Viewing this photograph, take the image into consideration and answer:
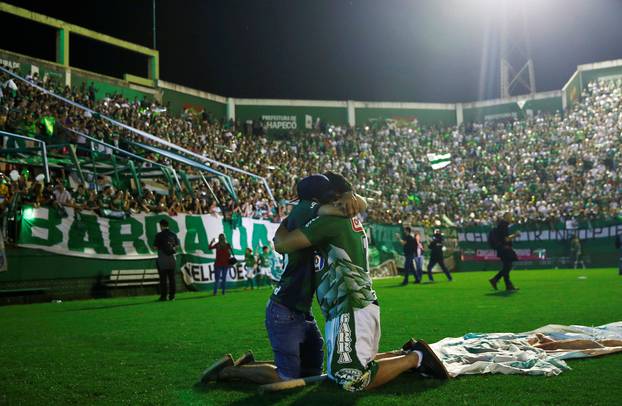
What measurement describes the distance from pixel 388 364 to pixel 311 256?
1.03m

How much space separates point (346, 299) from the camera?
4.29 m

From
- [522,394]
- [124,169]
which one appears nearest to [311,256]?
[522,394]

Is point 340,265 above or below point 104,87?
below

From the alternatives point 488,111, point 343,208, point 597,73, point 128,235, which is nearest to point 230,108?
point 488,111

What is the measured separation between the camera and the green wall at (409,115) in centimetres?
4700

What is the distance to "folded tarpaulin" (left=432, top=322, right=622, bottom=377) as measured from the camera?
4949mm

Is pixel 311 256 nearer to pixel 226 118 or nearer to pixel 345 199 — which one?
pixel 345 199

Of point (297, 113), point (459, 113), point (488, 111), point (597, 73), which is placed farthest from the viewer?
point (459, 113)

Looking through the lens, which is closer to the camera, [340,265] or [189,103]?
[340,265]

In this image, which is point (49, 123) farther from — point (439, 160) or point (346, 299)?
point (439, 160)

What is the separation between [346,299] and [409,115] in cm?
4546

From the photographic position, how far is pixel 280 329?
4.63 meters

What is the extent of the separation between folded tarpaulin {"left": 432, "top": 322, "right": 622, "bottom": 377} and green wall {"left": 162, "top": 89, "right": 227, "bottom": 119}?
31.1 m

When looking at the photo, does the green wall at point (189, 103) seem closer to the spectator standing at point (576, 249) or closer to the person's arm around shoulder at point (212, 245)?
the person's arm around shoulder at point (212, 245)
